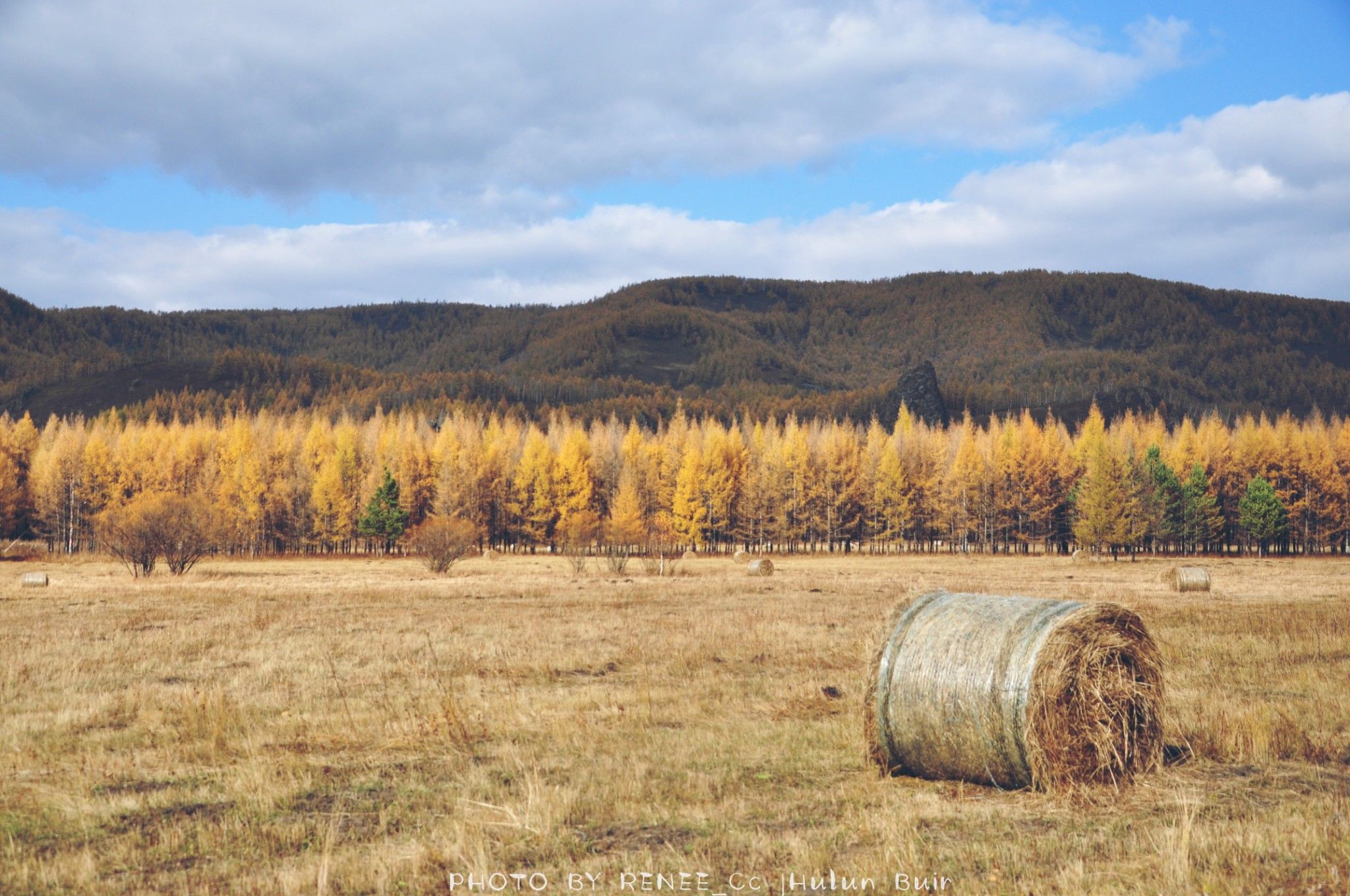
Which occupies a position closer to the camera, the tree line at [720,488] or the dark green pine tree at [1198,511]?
the dark green pine tree at [1198,511]

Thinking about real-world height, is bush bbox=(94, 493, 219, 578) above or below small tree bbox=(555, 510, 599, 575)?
above

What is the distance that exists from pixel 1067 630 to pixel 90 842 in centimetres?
840

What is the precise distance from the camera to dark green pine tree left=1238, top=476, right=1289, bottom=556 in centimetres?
8494

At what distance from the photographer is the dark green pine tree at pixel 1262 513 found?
3344 inches

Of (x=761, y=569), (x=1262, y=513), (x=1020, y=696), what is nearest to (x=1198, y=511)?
(x=1262, y=513)

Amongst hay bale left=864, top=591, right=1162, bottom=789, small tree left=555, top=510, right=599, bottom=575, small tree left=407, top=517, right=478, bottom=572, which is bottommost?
small tree left=555, top=510, right=599, bottom=575

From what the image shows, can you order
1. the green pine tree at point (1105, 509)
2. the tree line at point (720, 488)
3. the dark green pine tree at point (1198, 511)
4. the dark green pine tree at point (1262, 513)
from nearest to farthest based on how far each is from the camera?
1. the green pine tree at point (1105, 509)
2. the dark green pine tree at point (1262, 513)
3. the dark green pine tree at point (1198, 511)
4. the tree line at point (720, 488)

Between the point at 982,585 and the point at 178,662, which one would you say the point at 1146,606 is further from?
the point at 178,662

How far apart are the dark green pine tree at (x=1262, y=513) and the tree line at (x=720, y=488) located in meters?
0.19

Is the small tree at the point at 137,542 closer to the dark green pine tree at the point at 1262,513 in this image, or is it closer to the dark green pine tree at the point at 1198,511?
the dark green pine tree at the point at 1198,511

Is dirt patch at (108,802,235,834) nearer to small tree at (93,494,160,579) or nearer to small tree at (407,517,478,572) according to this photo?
small tree at (93,494,160,579)

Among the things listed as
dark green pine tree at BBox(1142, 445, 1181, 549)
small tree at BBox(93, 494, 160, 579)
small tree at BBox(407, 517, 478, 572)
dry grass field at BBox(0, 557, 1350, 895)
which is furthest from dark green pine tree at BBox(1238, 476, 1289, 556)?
small tree at BBox(93, 494, 160, 579)

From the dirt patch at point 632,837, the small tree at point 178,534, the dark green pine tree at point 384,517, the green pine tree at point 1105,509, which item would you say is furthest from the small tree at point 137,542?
the green pine tree at point 1105,509

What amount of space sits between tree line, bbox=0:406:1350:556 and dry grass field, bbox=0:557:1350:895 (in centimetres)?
6400
